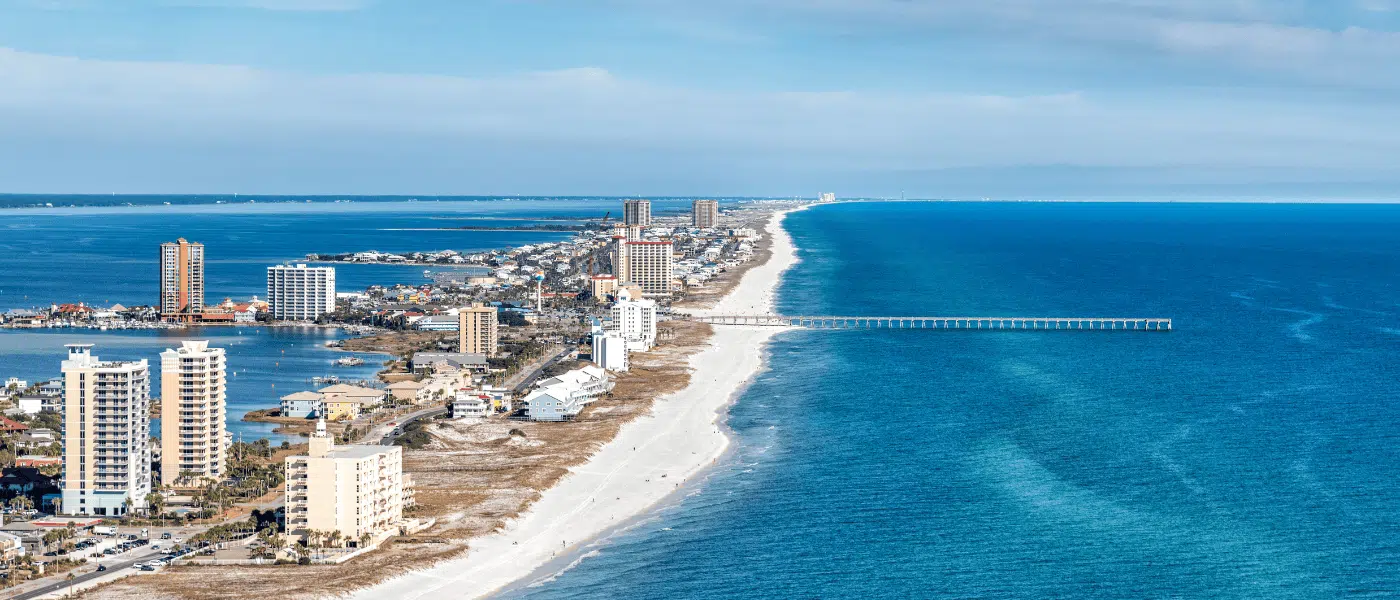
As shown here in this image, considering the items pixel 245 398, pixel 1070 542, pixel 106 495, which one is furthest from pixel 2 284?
pixel 1070 542

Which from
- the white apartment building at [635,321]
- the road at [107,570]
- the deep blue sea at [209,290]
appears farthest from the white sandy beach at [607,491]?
the deep blue sea at [209,290]

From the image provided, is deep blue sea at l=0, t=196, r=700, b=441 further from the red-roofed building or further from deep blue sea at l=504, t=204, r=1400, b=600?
deep blue sea at l=504, t=204, r=1400, b=600

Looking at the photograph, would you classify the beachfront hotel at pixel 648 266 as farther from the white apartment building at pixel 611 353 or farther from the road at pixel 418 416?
the white apartment building at pixel 611 353

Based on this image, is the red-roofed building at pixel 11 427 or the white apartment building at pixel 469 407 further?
the white apartment building at pixel 469 407

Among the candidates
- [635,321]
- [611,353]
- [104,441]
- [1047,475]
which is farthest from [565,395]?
[635,321]

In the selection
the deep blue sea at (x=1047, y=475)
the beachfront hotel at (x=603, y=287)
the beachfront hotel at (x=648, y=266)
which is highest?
the beachfront hotel at (x=648, y=266)

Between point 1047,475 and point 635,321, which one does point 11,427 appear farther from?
point 1047,475

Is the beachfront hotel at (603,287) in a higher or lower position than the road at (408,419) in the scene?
higher
